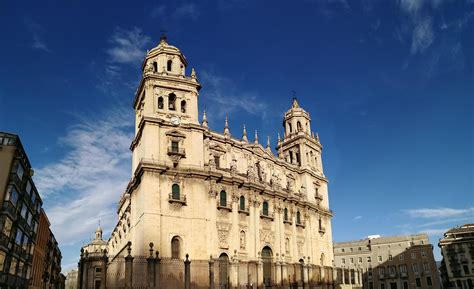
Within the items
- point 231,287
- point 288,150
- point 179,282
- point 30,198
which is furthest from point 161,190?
point 288,150

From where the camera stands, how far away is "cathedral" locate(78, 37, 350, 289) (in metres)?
33.2

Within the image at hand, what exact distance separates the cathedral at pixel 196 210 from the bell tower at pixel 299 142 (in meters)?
3.73

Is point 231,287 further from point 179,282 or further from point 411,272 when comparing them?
point 411,272

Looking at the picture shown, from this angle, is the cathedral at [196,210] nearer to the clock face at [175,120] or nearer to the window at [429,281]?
the clock face at [175,120]

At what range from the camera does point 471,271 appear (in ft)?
225

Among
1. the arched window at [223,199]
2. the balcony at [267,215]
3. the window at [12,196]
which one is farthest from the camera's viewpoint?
the balcony at [267,215]

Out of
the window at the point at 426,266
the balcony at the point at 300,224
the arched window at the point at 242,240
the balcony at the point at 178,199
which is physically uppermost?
the balcony at the point at 178,199

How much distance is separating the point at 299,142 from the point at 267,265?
1772 centimetres

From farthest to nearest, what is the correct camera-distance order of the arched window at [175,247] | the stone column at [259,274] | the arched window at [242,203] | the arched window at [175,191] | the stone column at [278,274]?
1. the arched window at [242,203]
2. the stone column at [278,274]
3. the stone column at [259,274]
4. the arched window at [175,191]
5. the arched window at [175,247]

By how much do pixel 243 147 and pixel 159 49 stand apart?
13.0 m

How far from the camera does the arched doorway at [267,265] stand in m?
39.6

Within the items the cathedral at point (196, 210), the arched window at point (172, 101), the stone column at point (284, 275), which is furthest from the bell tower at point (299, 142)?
the arched window at point (172, 101)

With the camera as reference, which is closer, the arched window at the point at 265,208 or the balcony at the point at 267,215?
the balcony at the point at 267,215

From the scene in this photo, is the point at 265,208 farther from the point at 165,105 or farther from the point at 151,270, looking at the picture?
the point at 151,270
